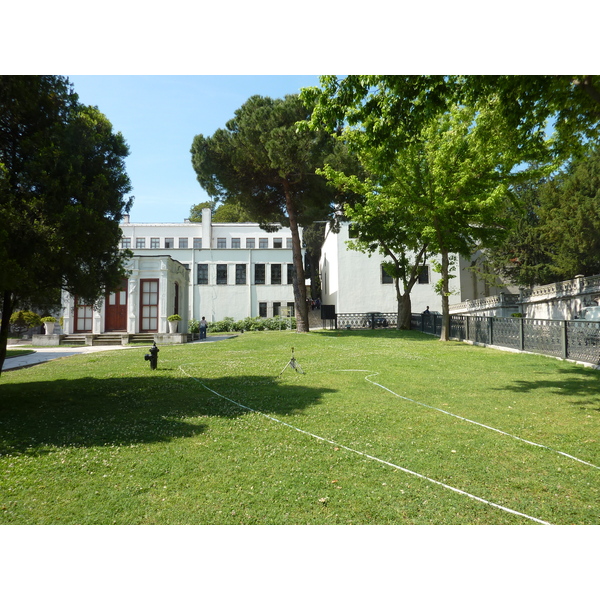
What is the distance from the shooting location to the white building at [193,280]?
24344 millimetres

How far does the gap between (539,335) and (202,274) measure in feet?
102

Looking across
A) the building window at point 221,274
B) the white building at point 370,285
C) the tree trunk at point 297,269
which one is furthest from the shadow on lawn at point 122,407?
the building window at point 221,274

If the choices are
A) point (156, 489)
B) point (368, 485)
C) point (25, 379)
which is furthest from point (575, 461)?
point (25, 379)

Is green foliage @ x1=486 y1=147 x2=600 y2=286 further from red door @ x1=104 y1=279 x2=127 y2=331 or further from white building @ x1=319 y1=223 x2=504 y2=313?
red door @ x1=104 y1=279 x2=127 y2=331

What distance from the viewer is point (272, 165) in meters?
21.2

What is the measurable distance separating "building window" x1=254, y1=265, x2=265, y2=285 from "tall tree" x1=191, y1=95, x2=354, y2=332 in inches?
516

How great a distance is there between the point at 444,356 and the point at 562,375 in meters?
3.94

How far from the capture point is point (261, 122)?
21.8m

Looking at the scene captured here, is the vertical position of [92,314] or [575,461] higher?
[92,314]

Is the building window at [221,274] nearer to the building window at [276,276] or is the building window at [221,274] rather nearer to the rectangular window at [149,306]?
the building window at [276,276]

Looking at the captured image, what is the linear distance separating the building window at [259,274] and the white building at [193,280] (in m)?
0.09

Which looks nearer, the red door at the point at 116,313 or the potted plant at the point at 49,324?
the potted plant at the point at 49,324

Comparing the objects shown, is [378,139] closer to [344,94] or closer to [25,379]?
[344,94]

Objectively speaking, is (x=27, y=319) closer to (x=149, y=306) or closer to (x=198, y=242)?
(x=149, y=306)
